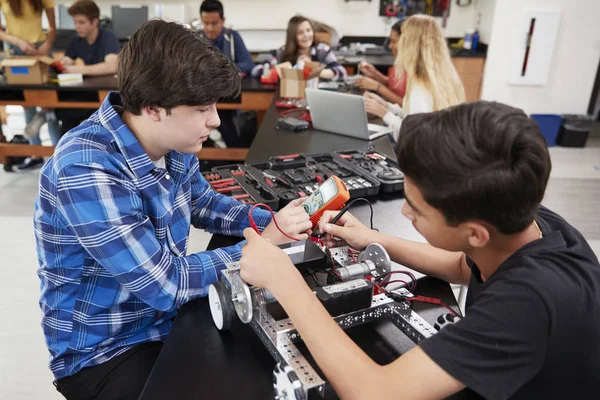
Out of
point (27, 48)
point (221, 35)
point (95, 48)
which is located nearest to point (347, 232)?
point (221, 35)

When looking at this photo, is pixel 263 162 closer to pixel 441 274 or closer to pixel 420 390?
pixel 441 274

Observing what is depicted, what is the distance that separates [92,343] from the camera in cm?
102

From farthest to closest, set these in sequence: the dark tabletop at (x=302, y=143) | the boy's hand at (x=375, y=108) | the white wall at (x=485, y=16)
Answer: the white wall at (x=485, y=16), the boy's hand at (x=375, y=108), the dark tabletop at (x=302, y=143)

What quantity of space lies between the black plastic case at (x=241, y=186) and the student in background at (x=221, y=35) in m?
1.90

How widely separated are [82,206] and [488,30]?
4.93 m

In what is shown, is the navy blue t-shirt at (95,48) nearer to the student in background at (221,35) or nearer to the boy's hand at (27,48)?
the boy's hand at (27,48)

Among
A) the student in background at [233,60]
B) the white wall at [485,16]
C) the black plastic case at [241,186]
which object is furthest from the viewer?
the white wall at [485,16]

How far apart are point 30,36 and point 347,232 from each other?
394cm

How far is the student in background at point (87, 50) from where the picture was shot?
11.1 feet

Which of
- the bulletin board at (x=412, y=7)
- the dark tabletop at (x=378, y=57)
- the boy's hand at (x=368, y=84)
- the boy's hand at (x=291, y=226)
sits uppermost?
the bulletin board at (x=412, y=7)

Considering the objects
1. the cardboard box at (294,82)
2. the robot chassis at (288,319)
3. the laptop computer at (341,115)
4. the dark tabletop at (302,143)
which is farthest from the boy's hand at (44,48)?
the robot chassis at (288,319)

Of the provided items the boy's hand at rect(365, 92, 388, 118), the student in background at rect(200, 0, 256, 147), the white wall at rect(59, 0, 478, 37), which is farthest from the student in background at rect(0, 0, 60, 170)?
the boy's hand at rect(365, 92, 388, 118)

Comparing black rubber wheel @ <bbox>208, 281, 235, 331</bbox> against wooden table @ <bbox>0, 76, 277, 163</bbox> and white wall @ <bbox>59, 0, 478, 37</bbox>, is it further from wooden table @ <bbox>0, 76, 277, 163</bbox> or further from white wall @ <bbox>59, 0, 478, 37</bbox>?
white wall @ <bbox>59, 0, 478, 37</bbox>

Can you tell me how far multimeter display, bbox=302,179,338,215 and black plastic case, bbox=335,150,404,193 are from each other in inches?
17.8
